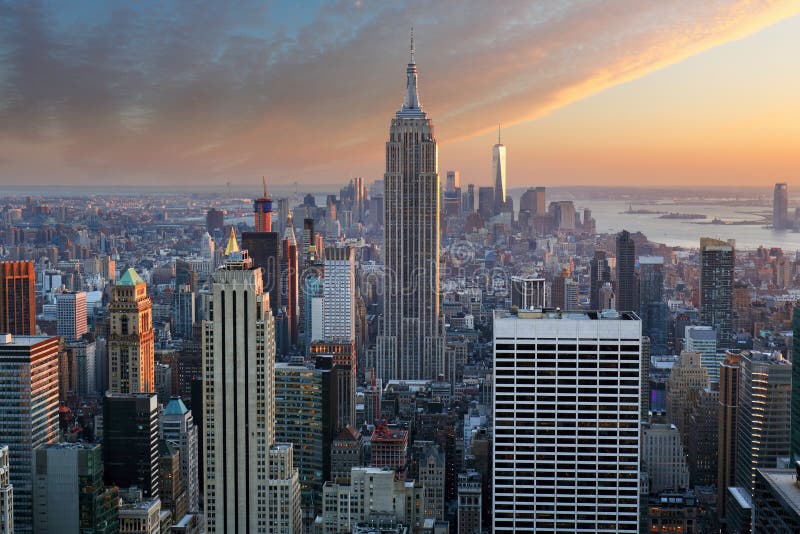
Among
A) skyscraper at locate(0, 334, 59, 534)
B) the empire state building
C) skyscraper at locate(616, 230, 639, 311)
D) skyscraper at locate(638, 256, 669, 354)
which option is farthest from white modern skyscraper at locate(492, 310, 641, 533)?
the empire state building

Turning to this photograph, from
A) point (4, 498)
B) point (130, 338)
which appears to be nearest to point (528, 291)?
point (130, 338)

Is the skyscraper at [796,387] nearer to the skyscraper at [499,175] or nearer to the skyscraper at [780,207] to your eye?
the skyscraper at [780,207]

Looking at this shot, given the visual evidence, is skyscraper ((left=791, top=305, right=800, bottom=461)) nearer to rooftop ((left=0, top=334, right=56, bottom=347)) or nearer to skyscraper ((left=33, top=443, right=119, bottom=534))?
skyscraper ((left=33, top=443, right=119, bottom=534))

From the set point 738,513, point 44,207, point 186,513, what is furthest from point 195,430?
point 738,513

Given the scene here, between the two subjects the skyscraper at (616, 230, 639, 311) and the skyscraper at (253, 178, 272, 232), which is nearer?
the skyscraper at (616, 230, 639, 311)

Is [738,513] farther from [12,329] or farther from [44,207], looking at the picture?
[12,329]
